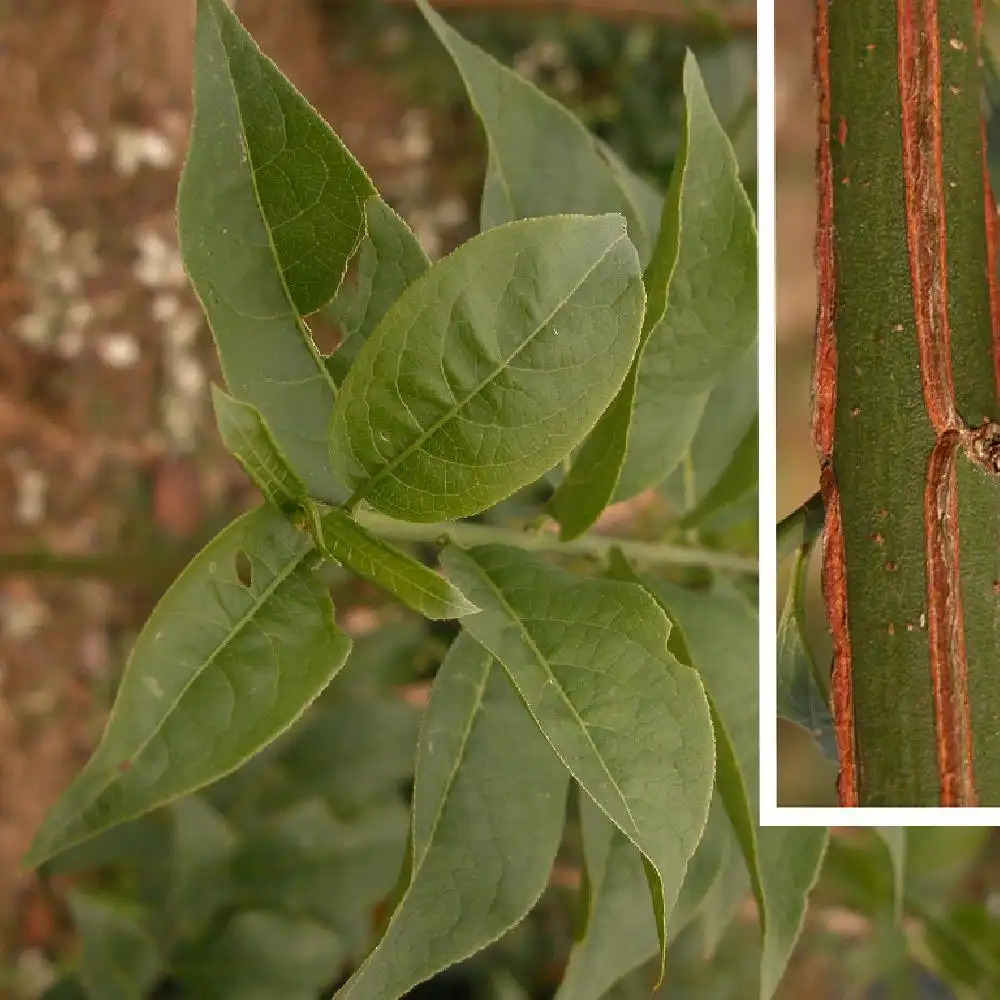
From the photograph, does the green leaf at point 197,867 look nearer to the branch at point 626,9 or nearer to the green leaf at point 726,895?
the green leaf at point 726,895

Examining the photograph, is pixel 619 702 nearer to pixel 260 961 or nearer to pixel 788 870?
pixel 788 870

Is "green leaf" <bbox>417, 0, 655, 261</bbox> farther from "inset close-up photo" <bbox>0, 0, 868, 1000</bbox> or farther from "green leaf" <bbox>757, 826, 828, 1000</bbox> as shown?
"green leaf" <bbox>757, 826, 828, 1000</bbox>

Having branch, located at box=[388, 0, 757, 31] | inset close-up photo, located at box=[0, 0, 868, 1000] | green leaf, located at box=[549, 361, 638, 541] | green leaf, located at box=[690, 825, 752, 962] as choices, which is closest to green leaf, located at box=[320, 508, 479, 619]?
inset close-up photo, located at box=[0, 0, 868, 1000]

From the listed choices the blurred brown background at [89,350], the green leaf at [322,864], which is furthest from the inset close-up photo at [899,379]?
the blurred brown background at [89,350]

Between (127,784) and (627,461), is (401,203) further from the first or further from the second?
(127,784)

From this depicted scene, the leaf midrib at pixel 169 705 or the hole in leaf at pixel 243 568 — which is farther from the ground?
the hole in leaf at pixel 243 568
